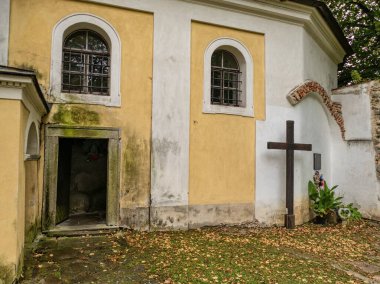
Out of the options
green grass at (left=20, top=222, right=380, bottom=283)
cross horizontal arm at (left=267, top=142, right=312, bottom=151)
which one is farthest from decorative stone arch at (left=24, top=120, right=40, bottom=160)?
cross horizontal arm at (left=267, top=142, right=312, bottom=151)

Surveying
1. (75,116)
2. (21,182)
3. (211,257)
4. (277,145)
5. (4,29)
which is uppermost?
(4,29)

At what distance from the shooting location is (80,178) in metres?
9.23

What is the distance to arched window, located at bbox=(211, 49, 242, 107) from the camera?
8.14m

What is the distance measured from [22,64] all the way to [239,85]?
16.7 feet

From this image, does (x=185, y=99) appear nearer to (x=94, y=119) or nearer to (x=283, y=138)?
(x=94, y=119)

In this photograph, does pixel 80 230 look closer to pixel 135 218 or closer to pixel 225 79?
pixel 135 218

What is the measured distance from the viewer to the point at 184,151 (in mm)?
7336

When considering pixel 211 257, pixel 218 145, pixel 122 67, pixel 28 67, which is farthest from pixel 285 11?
pixel 211 257

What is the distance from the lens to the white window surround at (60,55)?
6.54m

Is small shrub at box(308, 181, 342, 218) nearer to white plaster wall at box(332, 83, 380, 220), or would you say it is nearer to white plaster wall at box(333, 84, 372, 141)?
white plaster wall at box(332, 83, 380, 220)

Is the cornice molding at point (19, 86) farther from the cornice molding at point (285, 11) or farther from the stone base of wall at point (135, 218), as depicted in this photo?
the cornice molding at point (285, 11)

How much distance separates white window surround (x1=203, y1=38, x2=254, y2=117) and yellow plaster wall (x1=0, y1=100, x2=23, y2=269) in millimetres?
4379

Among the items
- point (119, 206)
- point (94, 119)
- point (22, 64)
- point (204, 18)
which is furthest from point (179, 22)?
point (119, 206)

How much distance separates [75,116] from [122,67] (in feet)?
4.90
